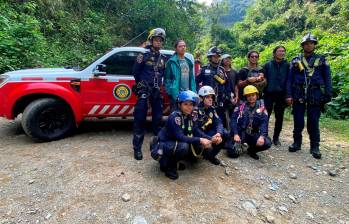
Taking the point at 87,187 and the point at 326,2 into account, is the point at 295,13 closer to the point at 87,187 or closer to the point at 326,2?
the point at 326,2

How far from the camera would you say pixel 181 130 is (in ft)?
12.8

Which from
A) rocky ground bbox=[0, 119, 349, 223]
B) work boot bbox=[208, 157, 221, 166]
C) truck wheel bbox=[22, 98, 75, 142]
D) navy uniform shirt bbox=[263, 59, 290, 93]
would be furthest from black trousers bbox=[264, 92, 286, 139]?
truck wheel bbox=[22, 98, 75, 142]

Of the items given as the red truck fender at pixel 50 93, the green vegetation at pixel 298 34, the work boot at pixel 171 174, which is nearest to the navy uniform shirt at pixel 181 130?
the work boot at pixel 171 174

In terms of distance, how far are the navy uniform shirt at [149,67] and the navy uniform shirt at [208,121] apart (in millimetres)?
850

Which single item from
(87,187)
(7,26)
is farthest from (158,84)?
(7,26)

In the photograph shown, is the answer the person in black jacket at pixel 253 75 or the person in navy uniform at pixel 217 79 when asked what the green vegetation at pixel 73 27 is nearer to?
the person in navy uniform at pixel 217 79

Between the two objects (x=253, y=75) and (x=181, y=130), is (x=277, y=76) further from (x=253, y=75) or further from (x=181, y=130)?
(x=181, y=130)

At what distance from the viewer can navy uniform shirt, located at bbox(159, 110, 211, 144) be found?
387 centimetres

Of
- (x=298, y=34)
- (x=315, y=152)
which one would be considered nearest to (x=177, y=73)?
(x=315, y=152)

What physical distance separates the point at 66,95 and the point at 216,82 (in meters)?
2.60

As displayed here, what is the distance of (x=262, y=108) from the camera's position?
484 centimetres

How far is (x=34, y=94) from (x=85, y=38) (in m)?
9.69

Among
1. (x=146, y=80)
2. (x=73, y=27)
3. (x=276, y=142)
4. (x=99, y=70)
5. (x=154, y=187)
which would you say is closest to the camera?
(x=154, y=187)

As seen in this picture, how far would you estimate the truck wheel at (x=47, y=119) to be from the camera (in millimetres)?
4980
